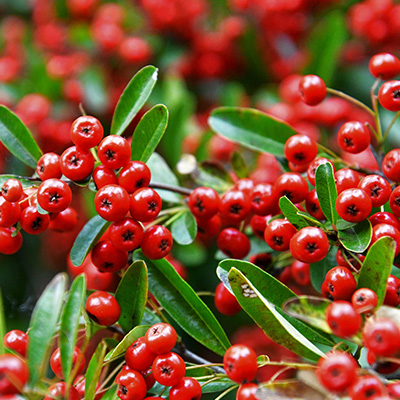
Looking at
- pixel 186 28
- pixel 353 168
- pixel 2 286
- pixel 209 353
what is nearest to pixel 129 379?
pixel 353 168

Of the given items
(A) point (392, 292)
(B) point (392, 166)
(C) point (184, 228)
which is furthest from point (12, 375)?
(B) point (392, 166)

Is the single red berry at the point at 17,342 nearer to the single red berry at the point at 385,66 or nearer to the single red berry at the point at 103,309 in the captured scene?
the single red berry at the point at 103,309

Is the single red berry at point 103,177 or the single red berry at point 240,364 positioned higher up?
the single red berry at point 103,177

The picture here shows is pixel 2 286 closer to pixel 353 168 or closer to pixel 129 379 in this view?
pixel 129 379

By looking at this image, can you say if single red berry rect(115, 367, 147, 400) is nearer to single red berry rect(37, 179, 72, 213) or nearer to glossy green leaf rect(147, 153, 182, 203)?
single red berry rect(37, 179, 72, 213)

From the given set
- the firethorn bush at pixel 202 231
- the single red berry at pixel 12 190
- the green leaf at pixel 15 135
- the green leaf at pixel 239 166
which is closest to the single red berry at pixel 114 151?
the firethorn bush at pixel 202 231

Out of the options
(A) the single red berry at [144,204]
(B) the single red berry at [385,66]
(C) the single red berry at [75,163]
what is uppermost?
(B) the single red berry at [385,66]

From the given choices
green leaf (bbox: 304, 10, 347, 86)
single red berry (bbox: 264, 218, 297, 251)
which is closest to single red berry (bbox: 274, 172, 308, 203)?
single red berry (bbox: 264, 218, 297, 251)

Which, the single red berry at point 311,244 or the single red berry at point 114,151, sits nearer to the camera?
the single red berry at point 311,244
